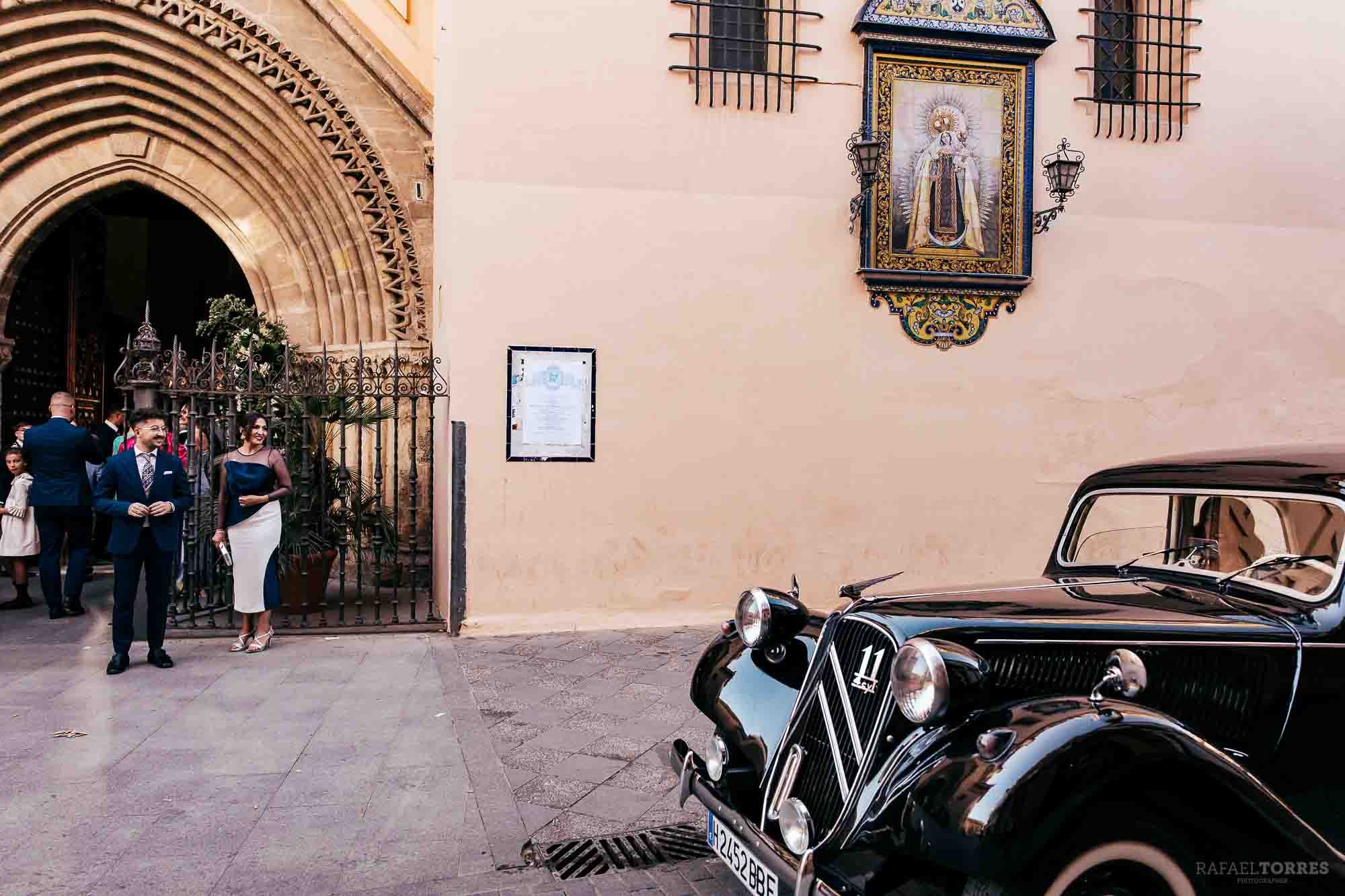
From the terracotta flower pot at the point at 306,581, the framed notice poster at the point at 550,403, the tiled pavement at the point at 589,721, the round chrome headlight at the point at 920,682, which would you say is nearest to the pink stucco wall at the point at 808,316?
the framed notice poster at the point at 550,403

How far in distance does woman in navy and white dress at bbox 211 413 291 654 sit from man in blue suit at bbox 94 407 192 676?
12.4 inches

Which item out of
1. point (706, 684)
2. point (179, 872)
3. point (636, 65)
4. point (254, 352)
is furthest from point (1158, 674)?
point (254, 352)

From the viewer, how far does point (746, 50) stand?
772cm

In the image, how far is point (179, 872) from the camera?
3314mm

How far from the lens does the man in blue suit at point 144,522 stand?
5738mm

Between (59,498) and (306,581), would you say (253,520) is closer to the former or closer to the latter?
(306,581)

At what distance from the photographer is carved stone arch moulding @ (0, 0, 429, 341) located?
9.43m

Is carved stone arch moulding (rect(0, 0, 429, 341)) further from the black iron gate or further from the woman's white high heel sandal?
the woman's white high heel sandal

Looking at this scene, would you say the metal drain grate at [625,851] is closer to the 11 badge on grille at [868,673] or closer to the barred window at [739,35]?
the 11 badge on grille at [868,673]

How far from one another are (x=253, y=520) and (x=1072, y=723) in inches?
220

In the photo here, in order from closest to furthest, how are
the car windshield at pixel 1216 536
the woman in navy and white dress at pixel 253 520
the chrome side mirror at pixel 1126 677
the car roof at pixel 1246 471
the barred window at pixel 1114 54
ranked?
the chrome side mirror at pixel 1126 677 < the car windshield at pixel 1216 536 < the car roof at pixel 1246 471 < the woman in navy and white dress at pixel 253 520 < the barred window at pixel 1114 54

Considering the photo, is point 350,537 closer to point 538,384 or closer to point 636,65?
point 538,384

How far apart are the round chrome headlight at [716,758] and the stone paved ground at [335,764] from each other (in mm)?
508

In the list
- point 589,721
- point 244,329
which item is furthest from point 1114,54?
point 244,329
